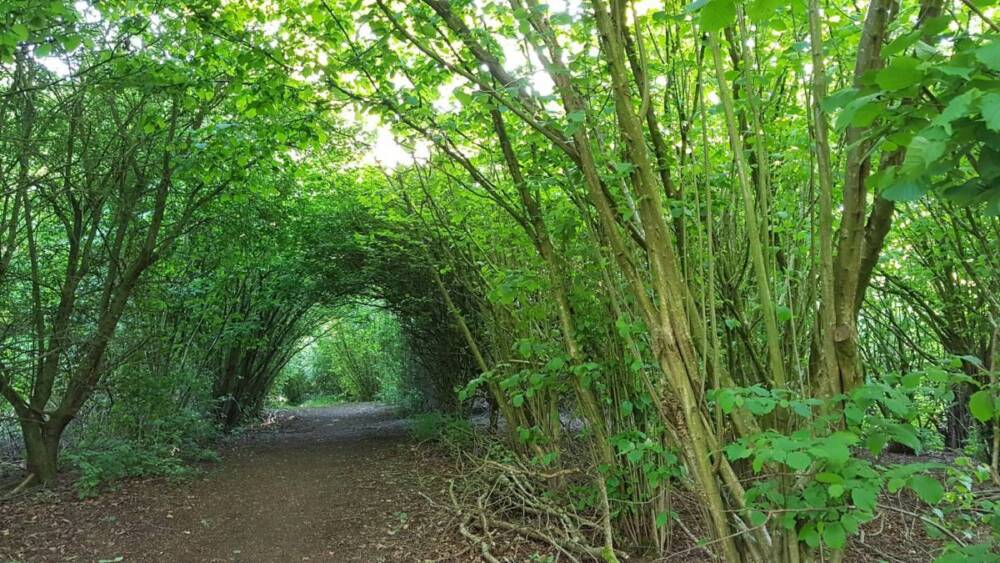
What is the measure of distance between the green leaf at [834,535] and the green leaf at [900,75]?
1.32 meters

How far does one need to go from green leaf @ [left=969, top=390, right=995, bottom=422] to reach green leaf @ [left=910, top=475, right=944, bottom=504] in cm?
23

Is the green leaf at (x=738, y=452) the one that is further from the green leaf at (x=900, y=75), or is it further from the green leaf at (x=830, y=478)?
the green leaf at (x=900, y=75)

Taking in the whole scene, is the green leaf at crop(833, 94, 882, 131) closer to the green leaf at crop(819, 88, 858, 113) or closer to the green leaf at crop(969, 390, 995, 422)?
the green leaf at crop(819, 88, 858, 113)

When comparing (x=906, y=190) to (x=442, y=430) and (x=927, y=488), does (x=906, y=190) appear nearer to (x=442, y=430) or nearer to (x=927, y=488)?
(x=927, y=488)

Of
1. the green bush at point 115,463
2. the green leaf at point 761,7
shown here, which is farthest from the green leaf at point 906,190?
the green bush at point 115,463

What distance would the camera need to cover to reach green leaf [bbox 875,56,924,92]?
1.18m

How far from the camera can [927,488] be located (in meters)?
1.63

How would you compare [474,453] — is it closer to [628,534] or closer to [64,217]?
[628,534]

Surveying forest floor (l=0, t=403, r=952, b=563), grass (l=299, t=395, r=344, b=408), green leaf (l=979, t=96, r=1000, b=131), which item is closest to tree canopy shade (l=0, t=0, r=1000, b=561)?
green leaf (l=979, t=96, r=1000, b=131)

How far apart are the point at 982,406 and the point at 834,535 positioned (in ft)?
2.04

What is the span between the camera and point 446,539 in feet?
15.6

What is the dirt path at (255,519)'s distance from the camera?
460cm

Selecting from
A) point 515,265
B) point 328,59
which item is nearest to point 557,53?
point 328,59

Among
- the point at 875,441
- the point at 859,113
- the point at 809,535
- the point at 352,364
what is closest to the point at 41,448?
the point at 809,535
